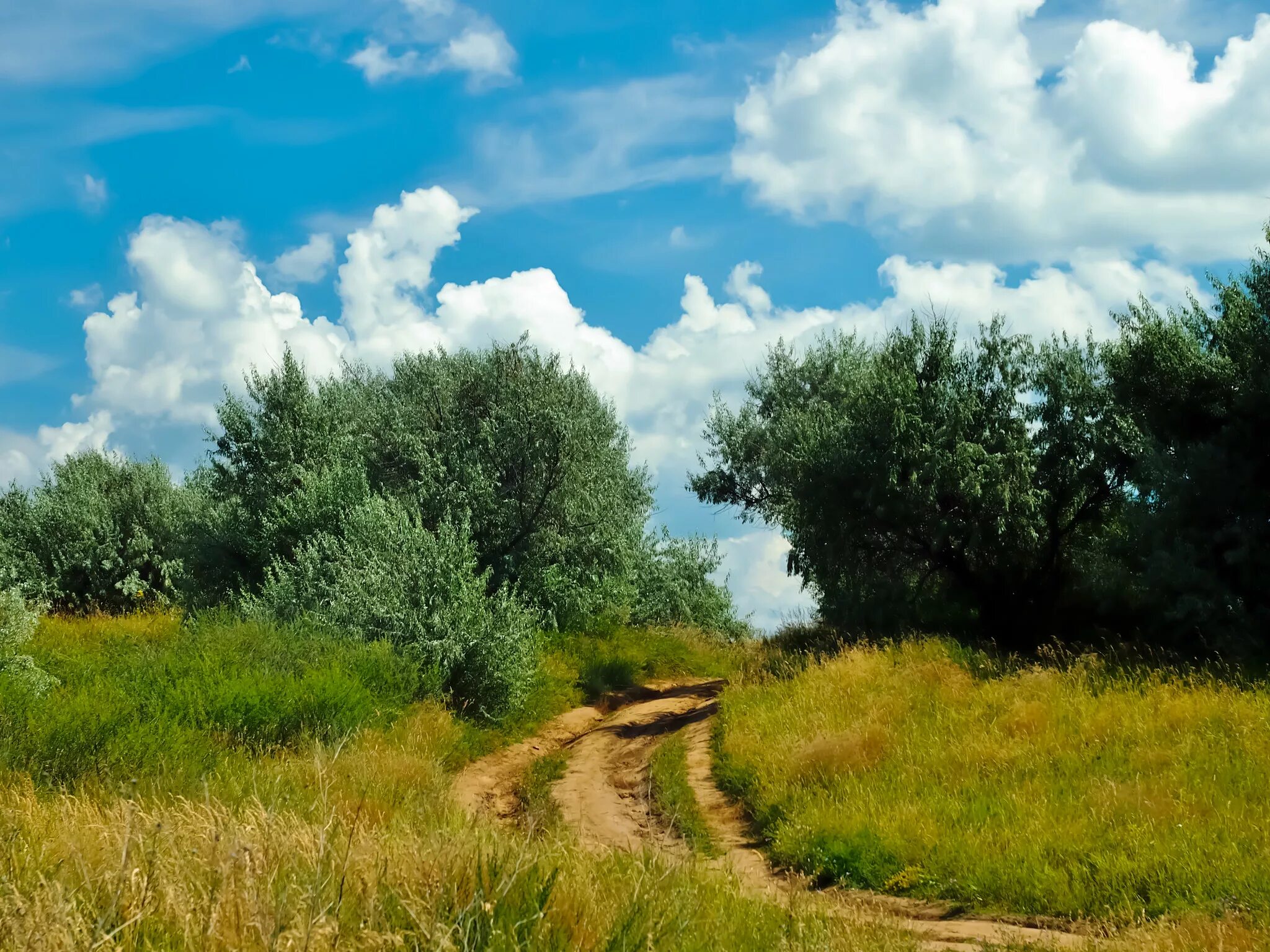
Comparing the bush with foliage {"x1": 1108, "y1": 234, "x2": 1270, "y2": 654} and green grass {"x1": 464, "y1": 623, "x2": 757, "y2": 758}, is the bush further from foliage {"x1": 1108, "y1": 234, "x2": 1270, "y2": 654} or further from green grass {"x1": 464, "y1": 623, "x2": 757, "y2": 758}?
foliage {"x1": 1108, "y1": 234, "x2": 1270, "y2": 654}

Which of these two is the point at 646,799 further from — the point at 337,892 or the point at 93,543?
the point at 93,543

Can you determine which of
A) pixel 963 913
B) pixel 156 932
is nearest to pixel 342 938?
pixel 156 932

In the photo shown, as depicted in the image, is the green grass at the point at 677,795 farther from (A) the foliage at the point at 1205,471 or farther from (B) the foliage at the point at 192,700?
(A) the foliage at the point at 1205,471

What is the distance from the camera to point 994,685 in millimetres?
15211

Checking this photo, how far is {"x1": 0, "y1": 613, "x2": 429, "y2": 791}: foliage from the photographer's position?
1069cm

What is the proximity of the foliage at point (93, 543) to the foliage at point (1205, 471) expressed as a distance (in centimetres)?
2779

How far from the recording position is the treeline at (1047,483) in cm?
1797

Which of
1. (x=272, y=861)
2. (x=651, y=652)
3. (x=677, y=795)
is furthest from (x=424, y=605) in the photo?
(x=272, y=861)

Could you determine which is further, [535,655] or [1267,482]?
[535,655]

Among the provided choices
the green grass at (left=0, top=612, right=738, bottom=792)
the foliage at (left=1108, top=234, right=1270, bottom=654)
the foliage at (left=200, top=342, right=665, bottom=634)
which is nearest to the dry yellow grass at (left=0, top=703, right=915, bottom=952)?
the green grass at (left=0, top=612, right=738, bottom=792)

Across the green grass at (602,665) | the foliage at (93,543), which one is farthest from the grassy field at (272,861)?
the foliage at (93,543)

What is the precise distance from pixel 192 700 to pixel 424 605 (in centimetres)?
635

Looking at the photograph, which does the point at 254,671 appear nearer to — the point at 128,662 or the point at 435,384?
the point at 128,662

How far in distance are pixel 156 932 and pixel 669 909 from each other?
9.76 ft
